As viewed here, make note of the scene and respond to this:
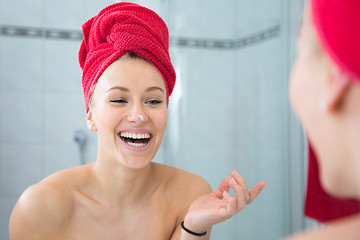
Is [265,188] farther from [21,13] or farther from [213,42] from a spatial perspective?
[21,13]

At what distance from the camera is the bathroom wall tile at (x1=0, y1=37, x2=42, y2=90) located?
80.7 inches

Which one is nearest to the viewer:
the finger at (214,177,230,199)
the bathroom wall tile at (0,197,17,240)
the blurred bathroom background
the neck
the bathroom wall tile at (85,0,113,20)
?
the finger at (214,177,230,199)

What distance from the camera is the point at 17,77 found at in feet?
6.75

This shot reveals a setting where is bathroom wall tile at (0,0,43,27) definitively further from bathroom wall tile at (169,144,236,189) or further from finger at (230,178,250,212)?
finger at (230,178,250,212)

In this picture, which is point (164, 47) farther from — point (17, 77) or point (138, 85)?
point (17, 77)

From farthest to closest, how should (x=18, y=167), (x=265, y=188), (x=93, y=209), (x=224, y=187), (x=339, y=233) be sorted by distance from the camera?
(x=18, y=167) < (x=265, y=188) < (x=93, y=209) < (x=224, y=187) < (x=339, y=233)

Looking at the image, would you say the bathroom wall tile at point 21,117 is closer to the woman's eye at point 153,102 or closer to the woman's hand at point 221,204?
the woman's eye at point 153,102

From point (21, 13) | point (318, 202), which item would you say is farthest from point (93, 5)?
point (318, 202)

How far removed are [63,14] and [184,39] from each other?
2.55 ft

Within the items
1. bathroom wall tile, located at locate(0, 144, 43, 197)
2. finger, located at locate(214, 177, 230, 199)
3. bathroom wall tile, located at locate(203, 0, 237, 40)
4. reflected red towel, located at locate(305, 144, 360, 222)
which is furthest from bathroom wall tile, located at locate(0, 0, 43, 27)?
reflected red towel, located at locate(305, 144, 360, 222)

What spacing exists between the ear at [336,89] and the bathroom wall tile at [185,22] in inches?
64.7

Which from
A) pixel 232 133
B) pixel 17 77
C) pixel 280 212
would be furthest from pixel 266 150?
pixel 17 77

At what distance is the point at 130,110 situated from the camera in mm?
938

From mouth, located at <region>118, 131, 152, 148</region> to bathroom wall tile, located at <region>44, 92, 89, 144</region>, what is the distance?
122 centimetres
